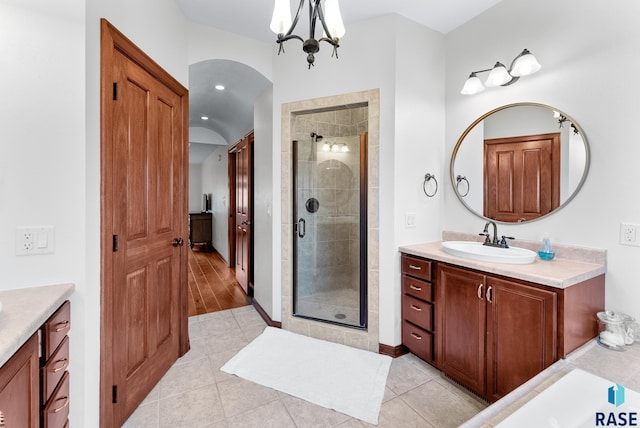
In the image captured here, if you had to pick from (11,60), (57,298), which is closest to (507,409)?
(57,298)

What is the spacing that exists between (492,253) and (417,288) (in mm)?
573

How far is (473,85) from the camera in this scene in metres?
2.27

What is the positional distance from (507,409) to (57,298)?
164 cm

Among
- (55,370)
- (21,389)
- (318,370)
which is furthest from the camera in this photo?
(318,370)

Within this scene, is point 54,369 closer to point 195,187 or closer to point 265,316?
point 265,316

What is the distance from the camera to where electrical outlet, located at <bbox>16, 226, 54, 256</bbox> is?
1.21 m

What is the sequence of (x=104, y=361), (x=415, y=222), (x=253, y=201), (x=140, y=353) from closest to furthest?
1. (x=104, y=361)
2. (x=140, y=353)
3. (x=415, y=222)
4. (x=253, y=201)

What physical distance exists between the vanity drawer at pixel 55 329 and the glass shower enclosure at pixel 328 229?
1.79 m

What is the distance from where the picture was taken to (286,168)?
2.73 meters

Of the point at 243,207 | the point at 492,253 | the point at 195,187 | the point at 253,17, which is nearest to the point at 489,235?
the point at 492,253

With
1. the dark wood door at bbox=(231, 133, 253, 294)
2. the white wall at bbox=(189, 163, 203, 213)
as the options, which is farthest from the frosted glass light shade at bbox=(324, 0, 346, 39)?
the white wall at bbox=(189, 163, 203, 213)

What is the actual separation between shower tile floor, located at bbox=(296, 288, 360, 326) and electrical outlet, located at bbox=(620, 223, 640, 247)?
5.93 feet

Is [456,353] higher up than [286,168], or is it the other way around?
[286,168]

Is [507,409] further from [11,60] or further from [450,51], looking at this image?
[450,51]
